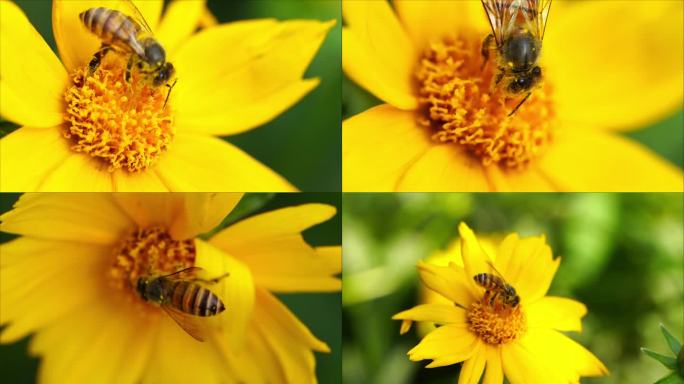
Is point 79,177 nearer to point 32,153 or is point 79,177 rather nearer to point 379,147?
point 32,153

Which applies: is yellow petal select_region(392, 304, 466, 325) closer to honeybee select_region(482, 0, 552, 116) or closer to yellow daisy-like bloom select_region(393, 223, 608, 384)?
yellow daisy-like bloom select_region(393, 223, 608, 384)

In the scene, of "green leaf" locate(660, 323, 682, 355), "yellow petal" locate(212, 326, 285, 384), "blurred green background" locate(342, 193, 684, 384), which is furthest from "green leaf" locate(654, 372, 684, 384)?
"yellow petal" locate(212, 326, 285, 384)

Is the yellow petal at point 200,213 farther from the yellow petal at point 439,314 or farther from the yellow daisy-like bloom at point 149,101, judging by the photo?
the yellow petal at point 439,314

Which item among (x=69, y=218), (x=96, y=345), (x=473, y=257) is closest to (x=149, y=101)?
(x=69, y=218)

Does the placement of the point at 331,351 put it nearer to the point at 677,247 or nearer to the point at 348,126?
the point at 348,126

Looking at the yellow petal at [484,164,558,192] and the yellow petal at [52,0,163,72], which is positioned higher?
the yellow petal at [52,0,163,72]

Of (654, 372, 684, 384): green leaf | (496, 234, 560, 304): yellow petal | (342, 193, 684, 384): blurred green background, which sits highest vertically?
(654, 372, 684, 384): green leaf

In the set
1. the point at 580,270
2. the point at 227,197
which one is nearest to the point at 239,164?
the point at 227,197
